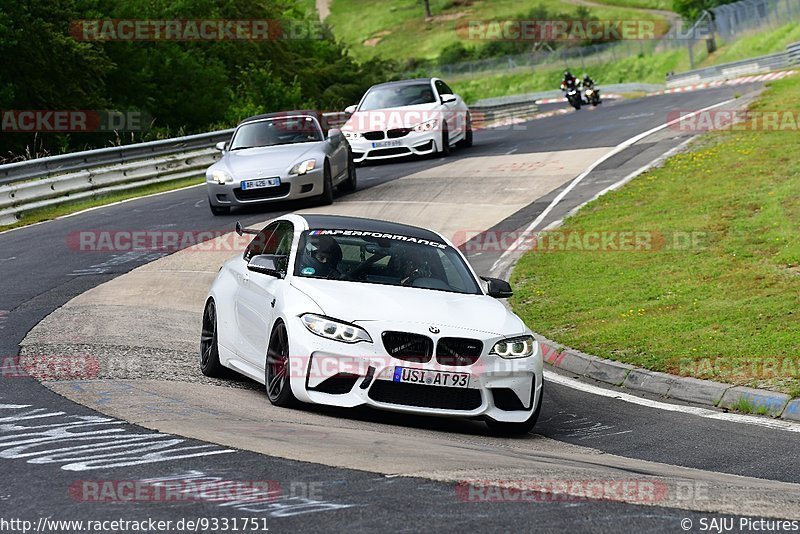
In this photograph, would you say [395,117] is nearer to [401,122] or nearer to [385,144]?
[401,122]

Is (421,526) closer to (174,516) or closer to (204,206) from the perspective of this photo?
(174,516)

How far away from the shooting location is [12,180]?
74.5 ft

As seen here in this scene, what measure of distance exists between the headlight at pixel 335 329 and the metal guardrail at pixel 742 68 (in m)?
52.2

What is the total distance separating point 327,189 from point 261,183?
1493 mm

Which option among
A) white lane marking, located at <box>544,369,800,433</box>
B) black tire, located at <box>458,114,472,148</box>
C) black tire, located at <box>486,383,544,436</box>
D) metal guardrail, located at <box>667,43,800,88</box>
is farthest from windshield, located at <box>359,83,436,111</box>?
metal guardrail, located at <box>667,43,800,88</box>

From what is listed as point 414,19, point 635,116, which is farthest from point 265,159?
point 414,19

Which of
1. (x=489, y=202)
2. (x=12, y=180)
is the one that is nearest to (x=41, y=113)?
(x=12, y=180)

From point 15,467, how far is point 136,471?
0.69 meters

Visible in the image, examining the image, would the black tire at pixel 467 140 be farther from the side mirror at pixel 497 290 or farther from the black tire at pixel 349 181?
the side mirror at pixel 497 290

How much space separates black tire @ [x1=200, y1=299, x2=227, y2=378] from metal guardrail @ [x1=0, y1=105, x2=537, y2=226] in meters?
12.4

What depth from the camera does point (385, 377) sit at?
331 inches

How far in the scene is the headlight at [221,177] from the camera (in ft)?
68.6

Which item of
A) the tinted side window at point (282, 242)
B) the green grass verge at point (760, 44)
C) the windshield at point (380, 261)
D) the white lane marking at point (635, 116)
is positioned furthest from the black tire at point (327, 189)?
the green grass verge at point (760, 44)

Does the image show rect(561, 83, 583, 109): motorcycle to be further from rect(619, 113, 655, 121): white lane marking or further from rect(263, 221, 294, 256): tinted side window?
rect(263, 221, 294, 256): tinted side window
